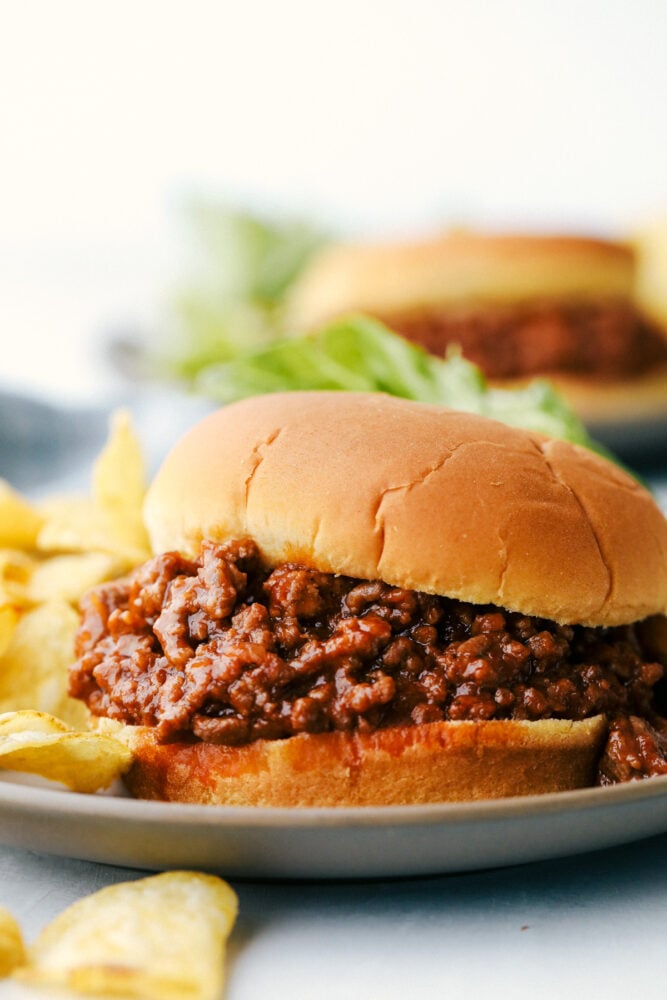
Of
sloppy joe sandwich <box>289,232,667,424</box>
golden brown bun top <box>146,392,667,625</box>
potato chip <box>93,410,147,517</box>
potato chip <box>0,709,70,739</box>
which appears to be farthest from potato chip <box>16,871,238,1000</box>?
sloppy joe sandwich <box>289,232,667,424</box>

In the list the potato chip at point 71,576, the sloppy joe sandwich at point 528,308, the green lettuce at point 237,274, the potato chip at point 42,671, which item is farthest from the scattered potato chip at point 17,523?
the green lettuce at point 237,274

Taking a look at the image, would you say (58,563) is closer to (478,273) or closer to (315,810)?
(315,810)

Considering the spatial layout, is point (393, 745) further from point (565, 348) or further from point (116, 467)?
point (565, 348)

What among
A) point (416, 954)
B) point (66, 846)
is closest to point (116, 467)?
point (66, 846)

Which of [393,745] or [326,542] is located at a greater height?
[326,542]

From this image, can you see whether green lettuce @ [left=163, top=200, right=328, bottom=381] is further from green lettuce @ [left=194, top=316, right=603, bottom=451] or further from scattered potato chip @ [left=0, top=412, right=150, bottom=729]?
scattered potato chip @ [left=0, top=412, right=150, bottom=729]
